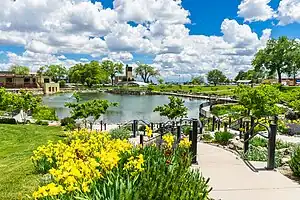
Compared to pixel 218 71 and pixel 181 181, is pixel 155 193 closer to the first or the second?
pixel 181 181

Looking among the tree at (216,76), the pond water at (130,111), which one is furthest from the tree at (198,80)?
the pond water at (130,111)

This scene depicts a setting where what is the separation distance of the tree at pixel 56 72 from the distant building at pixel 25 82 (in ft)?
93.4

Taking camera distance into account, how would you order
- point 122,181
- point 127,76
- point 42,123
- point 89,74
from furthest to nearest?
point 127,76 < point 89,74 < point 42,123 < point 122,181

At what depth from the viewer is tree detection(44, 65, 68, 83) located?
126819 millimetres

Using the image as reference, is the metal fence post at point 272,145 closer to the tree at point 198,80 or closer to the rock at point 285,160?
the rock at point 285,160

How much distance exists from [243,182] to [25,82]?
96.3 metres

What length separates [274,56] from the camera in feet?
234

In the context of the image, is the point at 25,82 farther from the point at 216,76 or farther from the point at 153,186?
the point at 153,186

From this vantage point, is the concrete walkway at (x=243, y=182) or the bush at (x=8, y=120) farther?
the bush at (x=8, y=120)

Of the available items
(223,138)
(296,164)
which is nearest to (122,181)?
(296,164)

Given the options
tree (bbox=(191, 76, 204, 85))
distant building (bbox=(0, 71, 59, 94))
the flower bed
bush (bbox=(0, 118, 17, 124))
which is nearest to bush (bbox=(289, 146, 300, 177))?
the flower bed

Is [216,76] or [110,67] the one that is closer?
[110,67]

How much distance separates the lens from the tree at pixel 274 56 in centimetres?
7088

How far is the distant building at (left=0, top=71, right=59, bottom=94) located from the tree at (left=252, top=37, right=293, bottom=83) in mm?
57705
